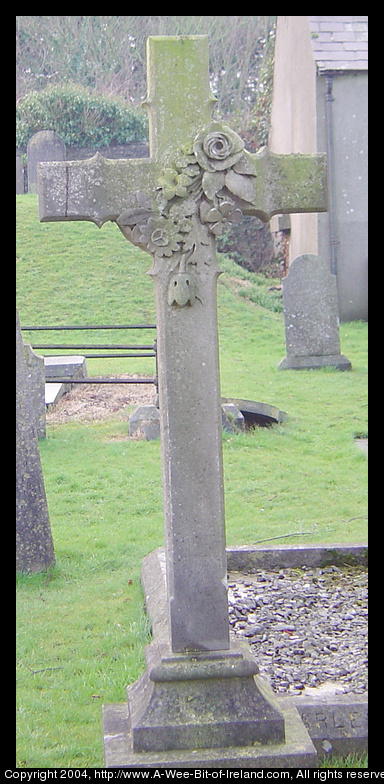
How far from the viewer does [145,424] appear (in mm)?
9445

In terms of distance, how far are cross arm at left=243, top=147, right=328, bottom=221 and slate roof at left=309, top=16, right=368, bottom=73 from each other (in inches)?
612

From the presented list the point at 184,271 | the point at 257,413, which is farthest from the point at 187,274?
the point at 257,413

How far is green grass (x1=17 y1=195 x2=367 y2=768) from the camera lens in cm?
395

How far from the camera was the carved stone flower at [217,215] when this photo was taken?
325 centimetres

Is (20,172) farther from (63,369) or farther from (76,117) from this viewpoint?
(63,369)

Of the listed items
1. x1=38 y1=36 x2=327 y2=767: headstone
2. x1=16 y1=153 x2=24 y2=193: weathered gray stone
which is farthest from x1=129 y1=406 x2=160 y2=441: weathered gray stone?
x1=16 y1=153 x2=24 y2=193: weathered gray stone

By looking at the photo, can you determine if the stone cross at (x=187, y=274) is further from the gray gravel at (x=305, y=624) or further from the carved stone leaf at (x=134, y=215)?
the gray gravel at (x=305, y=624)

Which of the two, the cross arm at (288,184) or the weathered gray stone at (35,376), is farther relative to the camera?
the weathered gray stone at (35,376)

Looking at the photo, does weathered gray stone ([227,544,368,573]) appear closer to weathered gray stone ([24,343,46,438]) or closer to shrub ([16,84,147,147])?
weathered gray stone ([24,343,46,438])

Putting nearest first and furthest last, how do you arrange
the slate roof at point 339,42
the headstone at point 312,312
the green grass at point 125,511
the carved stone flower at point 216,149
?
1. the carved stone flower at point 216,149
2. the green grass at point 125,511
3. the headstone at point 312,312
4. the slate roof at point 339,42

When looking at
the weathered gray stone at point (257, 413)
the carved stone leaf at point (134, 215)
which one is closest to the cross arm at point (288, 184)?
the carved stone leaf at point (134, 215)

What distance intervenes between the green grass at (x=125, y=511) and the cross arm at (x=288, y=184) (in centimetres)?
246

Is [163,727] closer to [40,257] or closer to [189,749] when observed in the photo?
[189,749]

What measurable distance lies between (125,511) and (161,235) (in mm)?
4137
